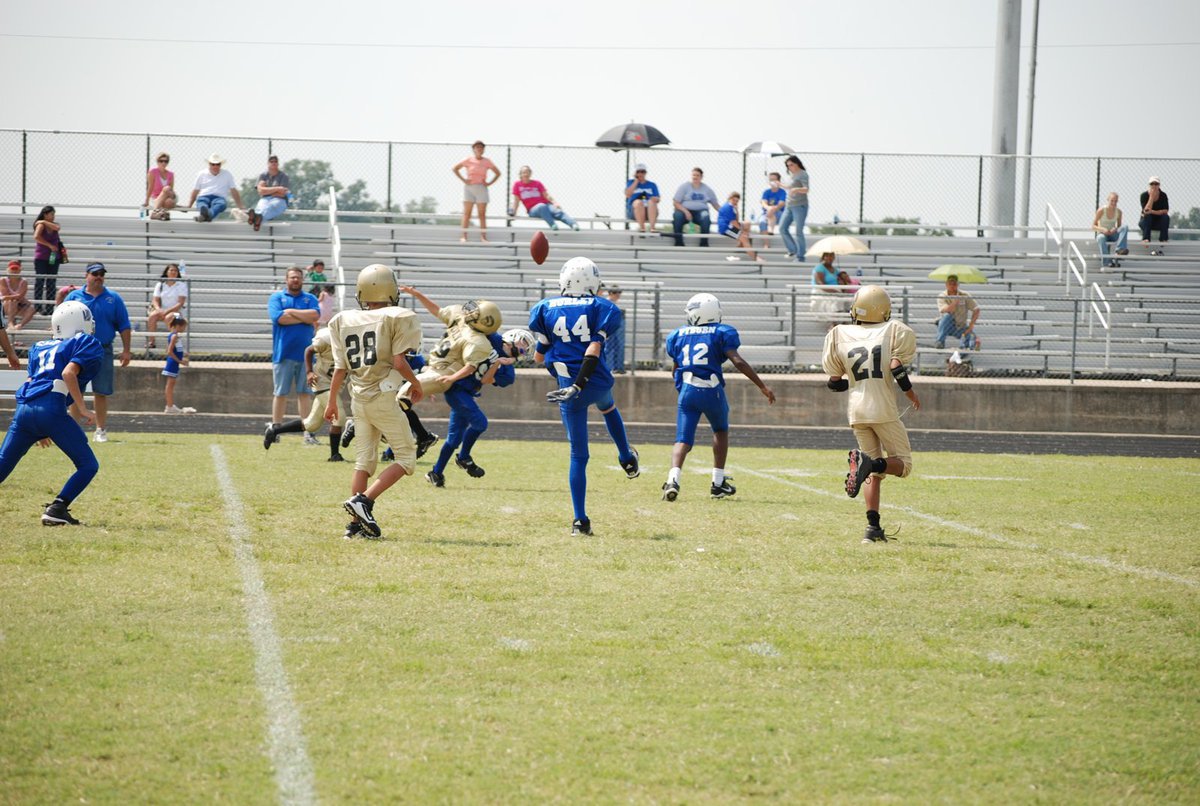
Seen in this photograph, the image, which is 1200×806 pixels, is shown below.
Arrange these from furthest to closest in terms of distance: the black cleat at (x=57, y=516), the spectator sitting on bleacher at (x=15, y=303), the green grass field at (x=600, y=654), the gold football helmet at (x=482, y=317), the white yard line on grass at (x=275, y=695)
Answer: the spectator sitting on bleacher at (x=15, y=303) < the gold football helmet at (x=482, y=317) < the black cleat at (x=57, y=516) < the green grass field at (x=600, y=654) < the white yard line on grass at (x=275, y=695)

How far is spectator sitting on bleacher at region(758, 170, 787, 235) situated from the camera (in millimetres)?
25438

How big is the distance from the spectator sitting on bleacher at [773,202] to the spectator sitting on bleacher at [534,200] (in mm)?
3640

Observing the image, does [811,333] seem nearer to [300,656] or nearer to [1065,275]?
[1065,275]

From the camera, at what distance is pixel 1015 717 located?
475cm

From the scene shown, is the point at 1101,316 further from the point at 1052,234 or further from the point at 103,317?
the point at 103,317

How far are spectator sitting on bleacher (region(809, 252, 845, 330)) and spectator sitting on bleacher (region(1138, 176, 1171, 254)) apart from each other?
24.2ft

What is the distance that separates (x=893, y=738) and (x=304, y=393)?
466 inches

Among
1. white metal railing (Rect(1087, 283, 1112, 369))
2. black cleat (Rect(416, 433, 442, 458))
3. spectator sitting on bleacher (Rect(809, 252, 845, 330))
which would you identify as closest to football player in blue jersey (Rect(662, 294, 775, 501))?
black cleat (Rect(416, 433, 442, 458))

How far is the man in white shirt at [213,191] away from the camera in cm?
2452

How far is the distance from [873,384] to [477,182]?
1705 centimetres

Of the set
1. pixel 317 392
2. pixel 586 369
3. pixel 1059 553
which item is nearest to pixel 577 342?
pixel 586 369

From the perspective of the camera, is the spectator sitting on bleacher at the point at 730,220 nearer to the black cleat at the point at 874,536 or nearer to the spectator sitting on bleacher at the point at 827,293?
the spectator sitting on bleacher at the point at 827,293

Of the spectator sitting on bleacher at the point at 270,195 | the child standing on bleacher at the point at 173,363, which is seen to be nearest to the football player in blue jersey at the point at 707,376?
the child standing on bleacher at the point at 173,363

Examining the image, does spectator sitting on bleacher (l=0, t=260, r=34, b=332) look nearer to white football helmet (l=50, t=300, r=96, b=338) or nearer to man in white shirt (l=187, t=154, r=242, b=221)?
man in white shirt (l=187, t=154, r=242, b=221)
